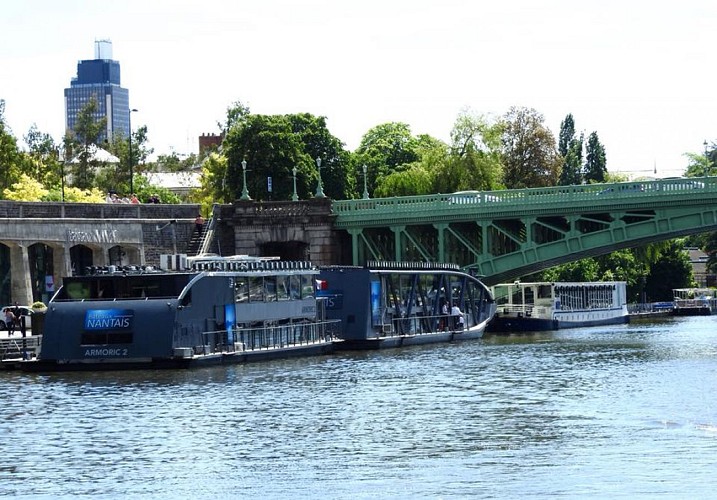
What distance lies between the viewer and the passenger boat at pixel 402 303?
78.4 m

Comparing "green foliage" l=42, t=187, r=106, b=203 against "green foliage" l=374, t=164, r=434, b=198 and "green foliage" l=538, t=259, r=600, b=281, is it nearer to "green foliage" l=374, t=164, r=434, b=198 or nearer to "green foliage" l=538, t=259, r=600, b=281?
"green foliage" l=374, t=164, r=434, b=198

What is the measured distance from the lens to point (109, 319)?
61.8 m

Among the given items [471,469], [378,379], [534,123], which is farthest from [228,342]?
[534,123]

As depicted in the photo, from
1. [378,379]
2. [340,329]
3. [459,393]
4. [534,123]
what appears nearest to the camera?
[459,393]

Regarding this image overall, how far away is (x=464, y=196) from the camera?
94875 millimetres

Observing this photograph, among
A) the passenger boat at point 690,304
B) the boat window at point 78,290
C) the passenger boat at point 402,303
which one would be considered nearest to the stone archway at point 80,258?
the passenger boat at point 402,303

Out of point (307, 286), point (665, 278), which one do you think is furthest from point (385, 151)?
point (307, 286)

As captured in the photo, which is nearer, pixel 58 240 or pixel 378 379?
pixel 378 379

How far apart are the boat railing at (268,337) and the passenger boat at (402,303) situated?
1329 mm

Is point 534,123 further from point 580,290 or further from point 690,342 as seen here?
point 690,342

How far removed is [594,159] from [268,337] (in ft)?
351

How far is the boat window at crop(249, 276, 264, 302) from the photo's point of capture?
6956 cm

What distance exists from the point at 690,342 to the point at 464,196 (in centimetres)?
1774

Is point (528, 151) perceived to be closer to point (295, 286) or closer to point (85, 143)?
point (85, 143)
